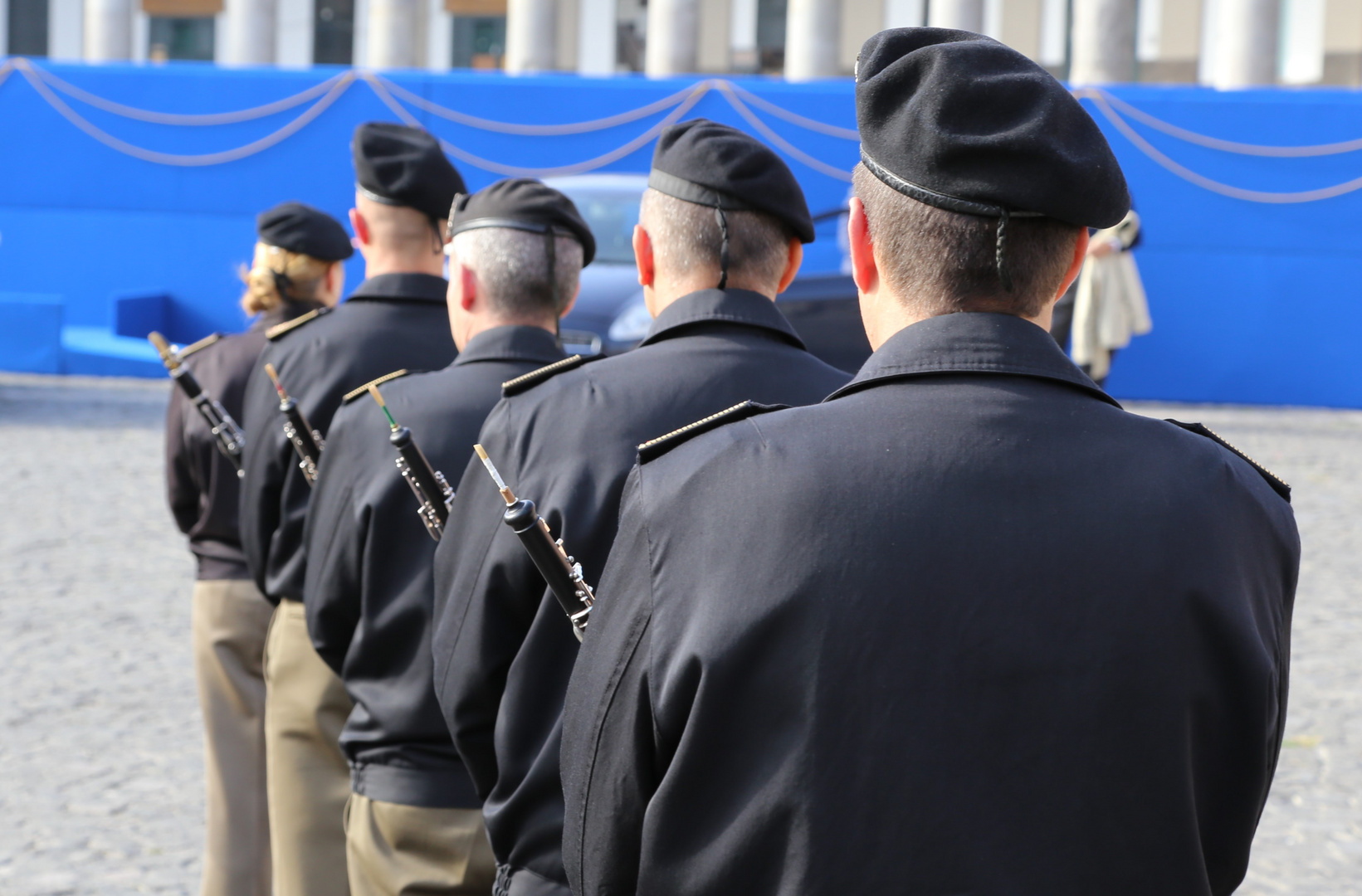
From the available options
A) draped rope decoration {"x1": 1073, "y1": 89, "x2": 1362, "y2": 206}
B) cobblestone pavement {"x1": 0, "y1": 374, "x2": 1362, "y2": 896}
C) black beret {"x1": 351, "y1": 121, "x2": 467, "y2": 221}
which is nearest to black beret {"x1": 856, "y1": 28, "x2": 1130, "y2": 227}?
black beret {"x1": 351, "y1": 121, "x2": 467, "y2": 221}

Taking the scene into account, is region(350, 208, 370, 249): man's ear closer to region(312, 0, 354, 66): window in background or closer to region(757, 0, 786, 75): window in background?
region(757, 0, 786, 75): window in background

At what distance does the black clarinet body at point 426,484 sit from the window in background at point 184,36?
3203 centimetres

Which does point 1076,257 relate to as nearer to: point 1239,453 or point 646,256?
point 1239,453

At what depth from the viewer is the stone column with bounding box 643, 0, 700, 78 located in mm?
23234

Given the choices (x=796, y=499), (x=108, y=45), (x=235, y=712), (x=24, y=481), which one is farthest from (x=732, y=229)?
(x=108, y=45)

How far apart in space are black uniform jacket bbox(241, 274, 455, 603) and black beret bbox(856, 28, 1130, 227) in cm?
202

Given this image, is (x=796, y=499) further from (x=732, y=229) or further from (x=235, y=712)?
(x=235, y=712)

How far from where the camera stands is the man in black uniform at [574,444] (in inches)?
85.0

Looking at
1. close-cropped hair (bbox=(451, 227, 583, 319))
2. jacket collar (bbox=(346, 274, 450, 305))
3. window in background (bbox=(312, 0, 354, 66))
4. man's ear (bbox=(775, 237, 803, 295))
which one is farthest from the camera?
window in background (bbox=(312, 0, 354, 66))

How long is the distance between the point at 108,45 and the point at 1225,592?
26.5 m

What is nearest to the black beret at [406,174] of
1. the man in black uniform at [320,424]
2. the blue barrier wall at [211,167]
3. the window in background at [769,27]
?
the man in black uniform at [320,424]

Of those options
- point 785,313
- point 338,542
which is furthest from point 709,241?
point 785,313

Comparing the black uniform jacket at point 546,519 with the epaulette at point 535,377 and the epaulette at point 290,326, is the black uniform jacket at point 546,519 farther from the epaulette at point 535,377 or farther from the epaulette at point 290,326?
the epaulette at point 290,326

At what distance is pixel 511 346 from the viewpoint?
8.99ft
